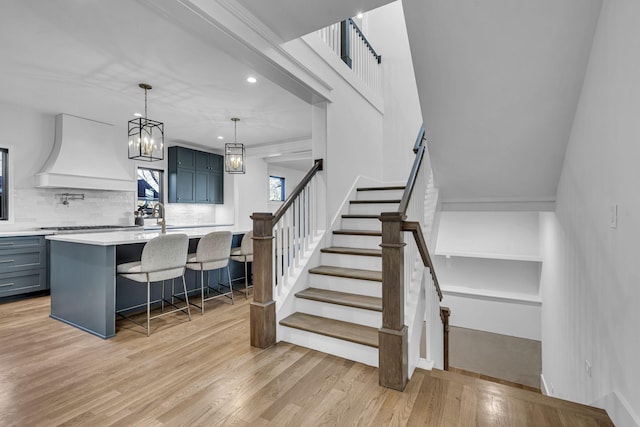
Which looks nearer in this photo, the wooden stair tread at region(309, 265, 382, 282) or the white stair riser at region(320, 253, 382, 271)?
the wooden stair tread at region(309, 265, 382, 282)

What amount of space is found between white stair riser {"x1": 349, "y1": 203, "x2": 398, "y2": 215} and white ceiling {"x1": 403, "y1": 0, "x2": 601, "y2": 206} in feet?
2.95

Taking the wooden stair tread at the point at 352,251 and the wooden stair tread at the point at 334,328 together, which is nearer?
the wooden stair tread at the point at 334,328

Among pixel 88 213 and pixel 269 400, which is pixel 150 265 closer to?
pixel 269 400

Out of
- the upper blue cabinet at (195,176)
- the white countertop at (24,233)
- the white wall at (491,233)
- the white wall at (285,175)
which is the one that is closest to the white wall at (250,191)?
the white wall at (285,175)

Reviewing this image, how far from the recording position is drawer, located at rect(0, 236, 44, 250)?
4.05 metres

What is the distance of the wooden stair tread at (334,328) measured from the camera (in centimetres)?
236

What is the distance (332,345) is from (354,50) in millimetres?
3804

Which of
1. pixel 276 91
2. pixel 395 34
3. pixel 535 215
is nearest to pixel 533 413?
pixel 276 91

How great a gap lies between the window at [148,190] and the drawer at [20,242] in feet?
6.00

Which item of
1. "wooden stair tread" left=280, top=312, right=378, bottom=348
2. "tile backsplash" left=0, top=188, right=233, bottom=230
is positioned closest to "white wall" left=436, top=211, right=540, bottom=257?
"wooden stair tread" left=280, top=312, right=378, bottom=348

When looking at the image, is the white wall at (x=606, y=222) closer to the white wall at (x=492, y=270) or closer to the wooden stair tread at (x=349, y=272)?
the wooden stair tread at (x=349, y=272)

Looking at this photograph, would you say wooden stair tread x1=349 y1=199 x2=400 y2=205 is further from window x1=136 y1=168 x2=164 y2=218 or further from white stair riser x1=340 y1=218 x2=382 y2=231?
window x1=136 y1=168 x2=164 y2=218

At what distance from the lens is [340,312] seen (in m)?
2.73

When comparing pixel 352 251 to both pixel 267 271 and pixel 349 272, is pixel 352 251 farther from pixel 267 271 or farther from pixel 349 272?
pixel 267 271
